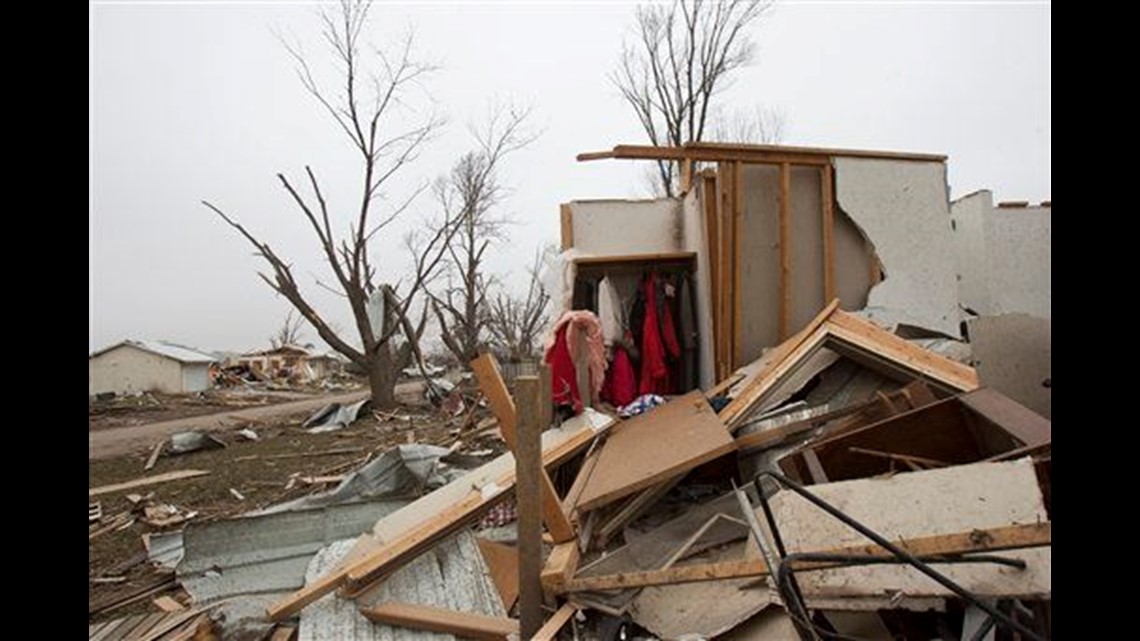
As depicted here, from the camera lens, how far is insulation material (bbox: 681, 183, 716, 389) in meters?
7.16

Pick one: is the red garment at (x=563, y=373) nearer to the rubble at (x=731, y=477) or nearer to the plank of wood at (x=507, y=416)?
the rubble at (x=731, y=477)

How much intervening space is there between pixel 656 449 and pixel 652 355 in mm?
2840

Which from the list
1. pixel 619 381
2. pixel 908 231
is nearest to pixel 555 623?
pixel 619 381

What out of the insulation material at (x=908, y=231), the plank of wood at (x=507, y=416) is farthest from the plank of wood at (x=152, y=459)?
the insulation material at (x=908, y=231)

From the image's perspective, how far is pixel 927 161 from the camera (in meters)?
6.95

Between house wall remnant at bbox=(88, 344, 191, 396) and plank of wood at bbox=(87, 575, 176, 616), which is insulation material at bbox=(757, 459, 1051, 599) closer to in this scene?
plank of wood at bbox=(87, 575, 176, 616)

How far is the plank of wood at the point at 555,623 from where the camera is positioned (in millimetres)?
3137

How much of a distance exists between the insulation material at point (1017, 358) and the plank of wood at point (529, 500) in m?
3.09

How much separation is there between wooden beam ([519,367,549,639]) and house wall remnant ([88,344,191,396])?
1523 inches

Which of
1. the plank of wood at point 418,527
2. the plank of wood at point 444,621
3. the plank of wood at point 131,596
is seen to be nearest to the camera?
the plank of wood at point 444,621

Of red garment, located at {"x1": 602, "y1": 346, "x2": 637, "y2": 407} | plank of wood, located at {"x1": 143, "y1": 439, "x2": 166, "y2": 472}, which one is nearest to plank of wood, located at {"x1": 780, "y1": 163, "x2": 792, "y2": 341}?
red garment, located at {"x1": 602, "y1": 346, "x2": 637, "y2": 407}

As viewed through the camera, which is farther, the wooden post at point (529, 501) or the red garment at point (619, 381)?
the red garment at point (619, 381)

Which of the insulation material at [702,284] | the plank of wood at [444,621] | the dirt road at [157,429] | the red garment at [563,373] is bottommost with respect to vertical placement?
the dirt road at [157,429]
